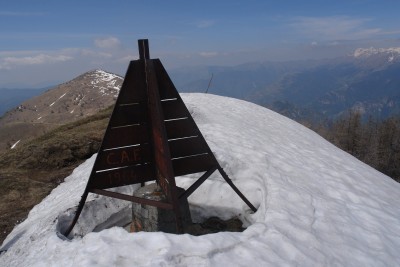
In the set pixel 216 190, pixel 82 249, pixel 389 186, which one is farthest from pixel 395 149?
pixel 82 249

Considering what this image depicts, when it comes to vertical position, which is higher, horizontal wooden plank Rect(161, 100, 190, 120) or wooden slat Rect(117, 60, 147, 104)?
wooden slat Rect(117, 60, 147, 104)

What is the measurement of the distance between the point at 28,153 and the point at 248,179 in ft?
32.5

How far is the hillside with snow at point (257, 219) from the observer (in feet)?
16.6

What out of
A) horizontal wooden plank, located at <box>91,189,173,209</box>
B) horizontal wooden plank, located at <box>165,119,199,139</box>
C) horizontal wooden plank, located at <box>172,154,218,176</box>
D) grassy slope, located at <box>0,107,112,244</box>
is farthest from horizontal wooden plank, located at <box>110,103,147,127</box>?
grassy slope, located at <box>0,107,112,244</box>

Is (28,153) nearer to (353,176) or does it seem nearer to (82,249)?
(82,249)

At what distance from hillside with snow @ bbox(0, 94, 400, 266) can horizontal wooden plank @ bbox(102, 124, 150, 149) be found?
1730mm

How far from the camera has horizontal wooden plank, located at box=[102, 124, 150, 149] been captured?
6.44 m

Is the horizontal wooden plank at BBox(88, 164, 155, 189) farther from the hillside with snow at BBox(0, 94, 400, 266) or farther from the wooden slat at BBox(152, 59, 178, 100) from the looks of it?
the wooden slat at BBox(152, 59, 178, 100)

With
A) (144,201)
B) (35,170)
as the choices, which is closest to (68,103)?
(35,170)

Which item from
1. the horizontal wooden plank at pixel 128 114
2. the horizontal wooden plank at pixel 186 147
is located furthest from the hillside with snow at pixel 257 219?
the horizontal wooden plank at pixel 128 114

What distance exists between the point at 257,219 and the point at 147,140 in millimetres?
2787

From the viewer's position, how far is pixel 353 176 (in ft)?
32.2

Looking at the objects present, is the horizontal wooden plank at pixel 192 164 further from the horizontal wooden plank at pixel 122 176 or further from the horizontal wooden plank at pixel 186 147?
the horizontal wooden plank at pixel 122 176

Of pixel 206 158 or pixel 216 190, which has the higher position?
pixel 206 158
